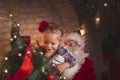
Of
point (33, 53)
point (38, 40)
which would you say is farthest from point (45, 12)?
point (33, 53)

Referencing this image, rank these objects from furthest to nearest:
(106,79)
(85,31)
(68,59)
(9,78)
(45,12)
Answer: (106,79), (85,31), (45,12), (68,59), (9,78)

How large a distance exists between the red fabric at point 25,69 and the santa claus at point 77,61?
2.46 feet

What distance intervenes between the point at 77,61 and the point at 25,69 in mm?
932

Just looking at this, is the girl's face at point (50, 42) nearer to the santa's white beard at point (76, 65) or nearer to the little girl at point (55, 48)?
the little girl at point (55, 48)

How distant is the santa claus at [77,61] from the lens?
3.14 metres

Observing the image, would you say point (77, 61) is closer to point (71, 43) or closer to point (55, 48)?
point (71, 43)

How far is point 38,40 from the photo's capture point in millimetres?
3184

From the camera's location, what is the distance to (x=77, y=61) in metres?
3.22

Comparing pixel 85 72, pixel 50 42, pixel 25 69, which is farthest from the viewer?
pixel 85 72

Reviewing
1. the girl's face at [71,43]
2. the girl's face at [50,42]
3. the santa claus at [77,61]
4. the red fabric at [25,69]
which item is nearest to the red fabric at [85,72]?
the santa claus at [77,61]

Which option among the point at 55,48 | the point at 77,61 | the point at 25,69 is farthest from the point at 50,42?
the point at 25,69

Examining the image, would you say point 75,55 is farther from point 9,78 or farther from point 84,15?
point 84,15

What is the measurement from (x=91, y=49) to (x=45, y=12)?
1.26 meters

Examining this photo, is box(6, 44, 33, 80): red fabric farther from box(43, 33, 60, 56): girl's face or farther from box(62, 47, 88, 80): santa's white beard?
box(62, 47, 88, 80): santa's white beard
